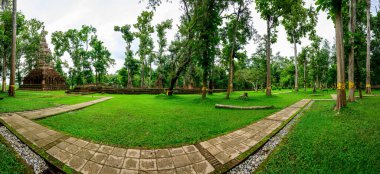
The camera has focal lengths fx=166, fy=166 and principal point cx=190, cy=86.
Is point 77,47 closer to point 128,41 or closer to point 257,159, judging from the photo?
point 128,41

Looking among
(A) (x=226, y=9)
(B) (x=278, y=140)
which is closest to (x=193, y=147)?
(B) (x=278, y=140)

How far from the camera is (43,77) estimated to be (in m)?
32.7

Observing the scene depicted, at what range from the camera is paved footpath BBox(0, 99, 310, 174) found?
335cm

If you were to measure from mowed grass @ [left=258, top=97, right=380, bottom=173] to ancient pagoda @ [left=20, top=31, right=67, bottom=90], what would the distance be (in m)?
39.9

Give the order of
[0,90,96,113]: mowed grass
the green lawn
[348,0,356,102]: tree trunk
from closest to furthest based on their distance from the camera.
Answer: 1. the green lawn
2. [0,90,96,113]: mowed grass
3. [348,0,356,102]: tree trunk

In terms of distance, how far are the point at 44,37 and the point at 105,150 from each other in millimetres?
45732

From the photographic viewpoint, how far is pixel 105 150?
3949mm

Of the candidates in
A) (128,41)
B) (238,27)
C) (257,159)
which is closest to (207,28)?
(238,27)

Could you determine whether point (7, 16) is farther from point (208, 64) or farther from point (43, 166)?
point (43, 166)

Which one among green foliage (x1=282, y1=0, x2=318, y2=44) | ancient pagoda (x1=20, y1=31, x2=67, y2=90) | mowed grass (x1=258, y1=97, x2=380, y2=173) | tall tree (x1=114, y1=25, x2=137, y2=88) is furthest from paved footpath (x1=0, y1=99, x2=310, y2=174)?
ancient pagoda (x1=20, y1=31, x2=67, y2=90)

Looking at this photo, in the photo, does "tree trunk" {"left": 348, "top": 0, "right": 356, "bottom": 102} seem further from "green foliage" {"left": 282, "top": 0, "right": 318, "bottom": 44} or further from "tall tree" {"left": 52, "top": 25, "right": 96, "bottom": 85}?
"tall tree" {"left": 52, "top": 25, "right": 96, "bottom": 85}

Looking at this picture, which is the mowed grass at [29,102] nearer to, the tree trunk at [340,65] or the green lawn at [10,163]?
the green lawn at [10,163]

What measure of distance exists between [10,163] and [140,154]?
2.47m

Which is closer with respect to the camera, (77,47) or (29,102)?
(29,102)
